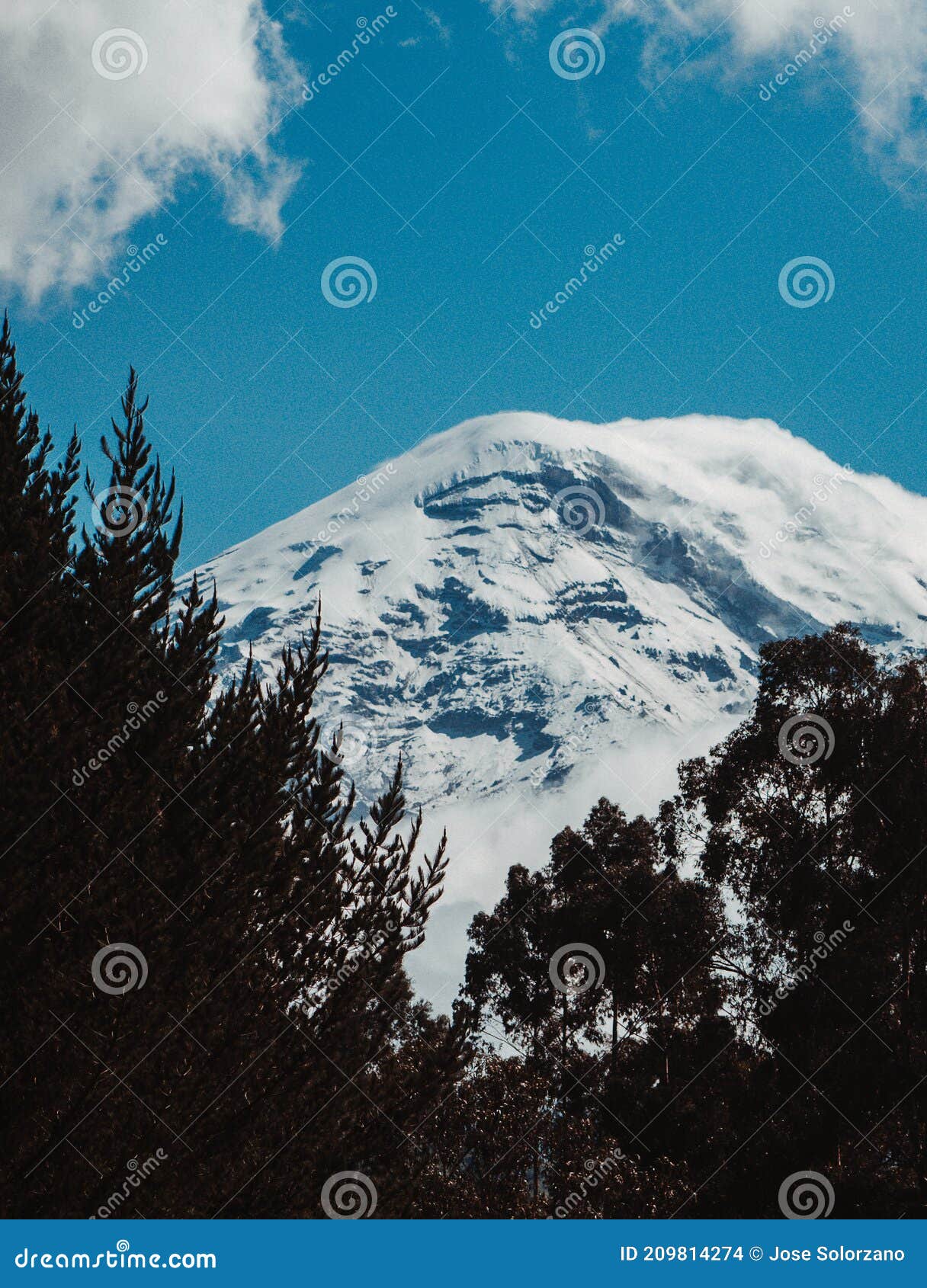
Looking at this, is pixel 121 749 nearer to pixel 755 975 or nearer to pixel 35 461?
pixel 35 461

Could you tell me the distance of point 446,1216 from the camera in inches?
666

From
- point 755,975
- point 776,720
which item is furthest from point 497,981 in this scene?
point 776,720

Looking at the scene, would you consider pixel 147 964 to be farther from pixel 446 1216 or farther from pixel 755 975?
pixel 755 975

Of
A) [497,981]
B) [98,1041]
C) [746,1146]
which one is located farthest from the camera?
[497,981]

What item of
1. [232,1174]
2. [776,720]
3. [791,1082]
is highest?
[776,720]

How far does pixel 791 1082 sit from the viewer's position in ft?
68.5

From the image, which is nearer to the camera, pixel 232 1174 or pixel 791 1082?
pixel 232 1174

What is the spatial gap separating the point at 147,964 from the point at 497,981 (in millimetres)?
21022

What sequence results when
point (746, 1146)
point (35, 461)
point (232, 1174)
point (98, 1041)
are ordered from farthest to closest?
point (746, 1146)
point (35, 461)
point (232, 1174)
point (98, 1041)

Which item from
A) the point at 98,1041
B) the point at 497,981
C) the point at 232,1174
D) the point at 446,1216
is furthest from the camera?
the point at 497,981

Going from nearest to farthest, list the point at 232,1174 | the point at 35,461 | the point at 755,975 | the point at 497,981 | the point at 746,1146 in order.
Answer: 1. the point at 232,1174
2. the point at 35,461
3. the point at 746,1146
4. the point at 755,975
5. the point at 497,981

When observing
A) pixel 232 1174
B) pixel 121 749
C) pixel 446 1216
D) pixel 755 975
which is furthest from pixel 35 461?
pixel 755 975

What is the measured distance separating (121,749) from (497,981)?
67.5 feet

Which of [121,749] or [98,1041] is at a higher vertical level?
[121,749]
